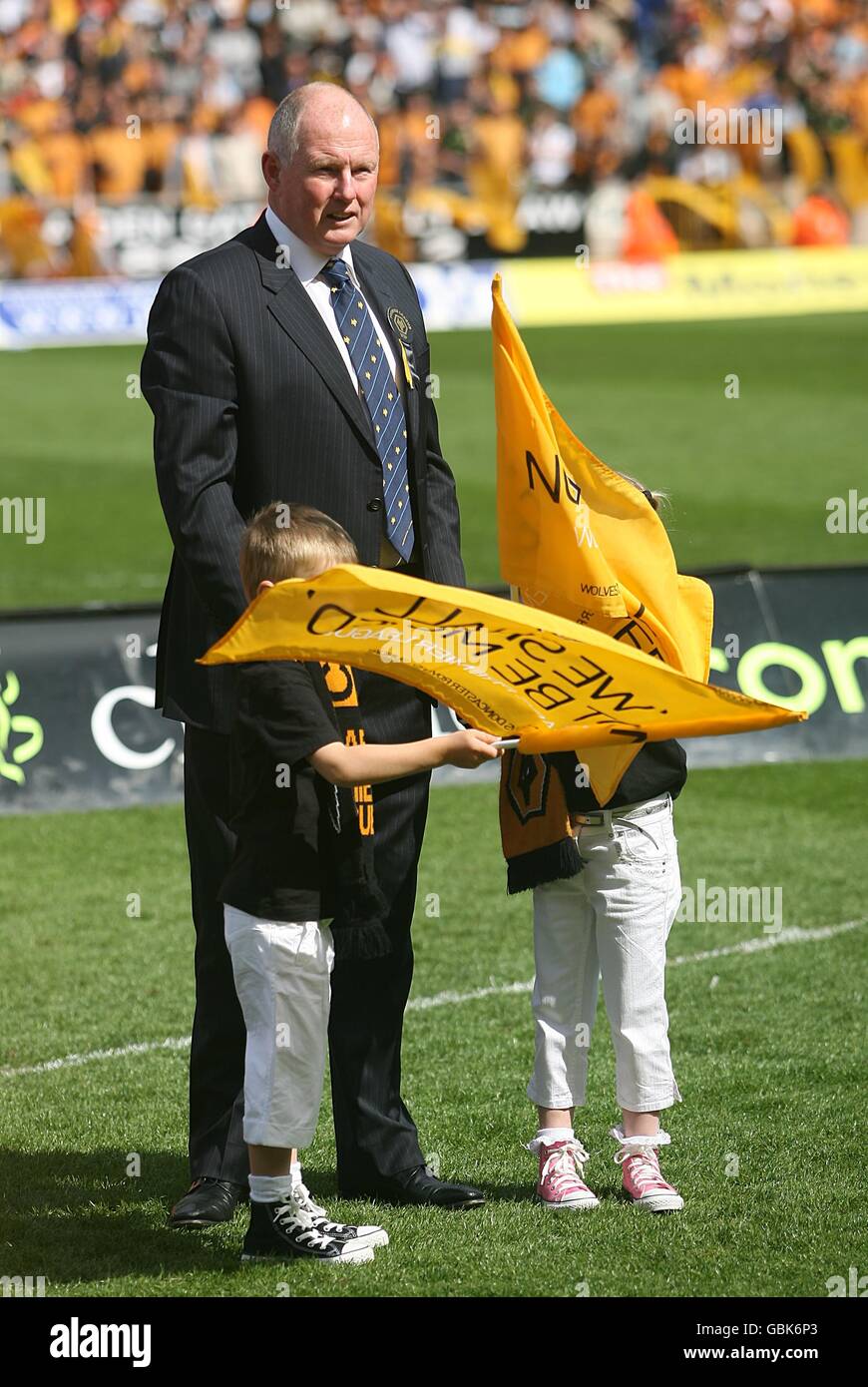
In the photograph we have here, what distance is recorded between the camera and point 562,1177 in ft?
14.2

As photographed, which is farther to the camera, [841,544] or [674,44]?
[674,44]

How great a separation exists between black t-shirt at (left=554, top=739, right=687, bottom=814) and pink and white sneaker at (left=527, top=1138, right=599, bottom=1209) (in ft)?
2.43

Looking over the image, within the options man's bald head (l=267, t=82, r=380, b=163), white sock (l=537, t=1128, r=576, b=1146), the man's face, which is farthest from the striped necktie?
white sock (l=537, t=1128, r=576, b=1146)

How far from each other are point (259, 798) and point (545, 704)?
1.92 feet

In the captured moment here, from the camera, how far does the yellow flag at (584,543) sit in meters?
4.19

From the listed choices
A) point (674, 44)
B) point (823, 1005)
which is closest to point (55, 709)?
point (823, 1005)

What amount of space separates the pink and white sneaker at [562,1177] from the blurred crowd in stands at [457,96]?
20473mm

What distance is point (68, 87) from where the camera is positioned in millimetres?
26828

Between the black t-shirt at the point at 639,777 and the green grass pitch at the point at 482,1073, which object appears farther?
the black t-shirt at the point at 639,777

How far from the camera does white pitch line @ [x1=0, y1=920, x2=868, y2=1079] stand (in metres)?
5.38

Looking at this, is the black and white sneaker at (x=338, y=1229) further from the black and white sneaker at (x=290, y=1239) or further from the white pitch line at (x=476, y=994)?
the white pitch line at (x=476, y=994)

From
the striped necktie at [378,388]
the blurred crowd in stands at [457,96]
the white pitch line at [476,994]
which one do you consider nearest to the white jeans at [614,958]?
the striped necktie at [378,388]

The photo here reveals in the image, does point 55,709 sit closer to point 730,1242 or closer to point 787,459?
point 730,1242

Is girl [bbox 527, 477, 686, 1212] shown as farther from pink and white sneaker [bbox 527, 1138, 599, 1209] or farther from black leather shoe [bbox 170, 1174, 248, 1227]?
black leather shoe [bbox 170, 1174, 248, 1227]
